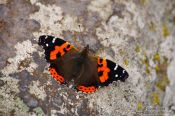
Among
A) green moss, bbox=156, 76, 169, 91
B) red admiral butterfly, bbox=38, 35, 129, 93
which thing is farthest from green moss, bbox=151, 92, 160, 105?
red admiral butterfly, bbox=38, 35, 129, 93

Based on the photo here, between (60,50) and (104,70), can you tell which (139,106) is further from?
(60,50)

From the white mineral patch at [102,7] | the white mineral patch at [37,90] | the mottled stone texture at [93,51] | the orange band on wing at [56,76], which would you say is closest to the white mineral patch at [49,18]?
the mottled stone texture at [93,51]

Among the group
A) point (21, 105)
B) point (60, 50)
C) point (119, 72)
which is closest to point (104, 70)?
point (119, 72)

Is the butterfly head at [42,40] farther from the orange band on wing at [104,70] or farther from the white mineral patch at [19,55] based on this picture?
the orange band on wing at [104,70]

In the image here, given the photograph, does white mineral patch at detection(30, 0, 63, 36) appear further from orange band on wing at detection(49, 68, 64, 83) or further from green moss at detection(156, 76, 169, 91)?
green moss at detection(156, 76, 169, 91)

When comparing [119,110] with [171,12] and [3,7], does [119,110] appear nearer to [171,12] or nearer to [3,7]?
[3,7]

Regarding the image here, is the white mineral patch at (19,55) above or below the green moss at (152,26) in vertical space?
below
